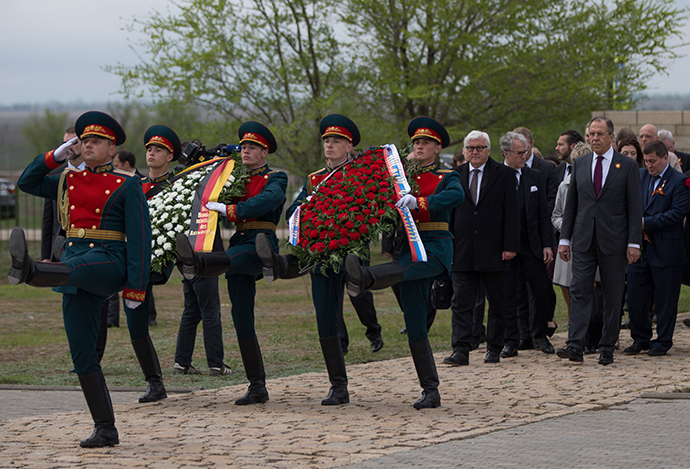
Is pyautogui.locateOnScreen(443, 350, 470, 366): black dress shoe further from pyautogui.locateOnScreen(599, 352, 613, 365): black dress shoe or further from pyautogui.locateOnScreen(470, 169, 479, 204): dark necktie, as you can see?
pyautogui.locateOnScreen(470, 169, 479, 204): dark necktie

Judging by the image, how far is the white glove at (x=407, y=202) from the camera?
269 inches

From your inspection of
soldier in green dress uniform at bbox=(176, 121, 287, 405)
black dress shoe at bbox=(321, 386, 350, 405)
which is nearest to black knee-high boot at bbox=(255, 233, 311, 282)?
soldier in green dress uniform at bbox=(176, 121, 287, 405)

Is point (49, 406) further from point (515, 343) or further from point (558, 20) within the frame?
point (558, 20)

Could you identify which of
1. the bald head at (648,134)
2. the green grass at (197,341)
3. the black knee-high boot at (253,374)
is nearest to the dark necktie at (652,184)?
the bald head at (648,134)

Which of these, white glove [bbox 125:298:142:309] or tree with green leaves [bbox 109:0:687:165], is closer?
white glove [bbox 125:298:142:309]

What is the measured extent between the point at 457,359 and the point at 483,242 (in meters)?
1.15

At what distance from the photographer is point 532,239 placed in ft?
32.1

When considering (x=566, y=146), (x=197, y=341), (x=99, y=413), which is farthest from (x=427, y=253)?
(x=197, y=341)

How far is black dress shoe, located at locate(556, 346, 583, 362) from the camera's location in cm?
888

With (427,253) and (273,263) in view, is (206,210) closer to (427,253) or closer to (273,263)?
(273,263)

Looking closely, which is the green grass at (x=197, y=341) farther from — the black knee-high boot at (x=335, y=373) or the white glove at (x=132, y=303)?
the white glove at (x=132, y=303)

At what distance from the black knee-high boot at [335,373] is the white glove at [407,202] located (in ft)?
3.94

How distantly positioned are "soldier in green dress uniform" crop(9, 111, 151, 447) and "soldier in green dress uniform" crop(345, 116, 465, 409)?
5.06ft

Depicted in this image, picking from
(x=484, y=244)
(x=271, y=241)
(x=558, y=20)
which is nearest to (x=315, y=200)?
(x=271, y=241)
